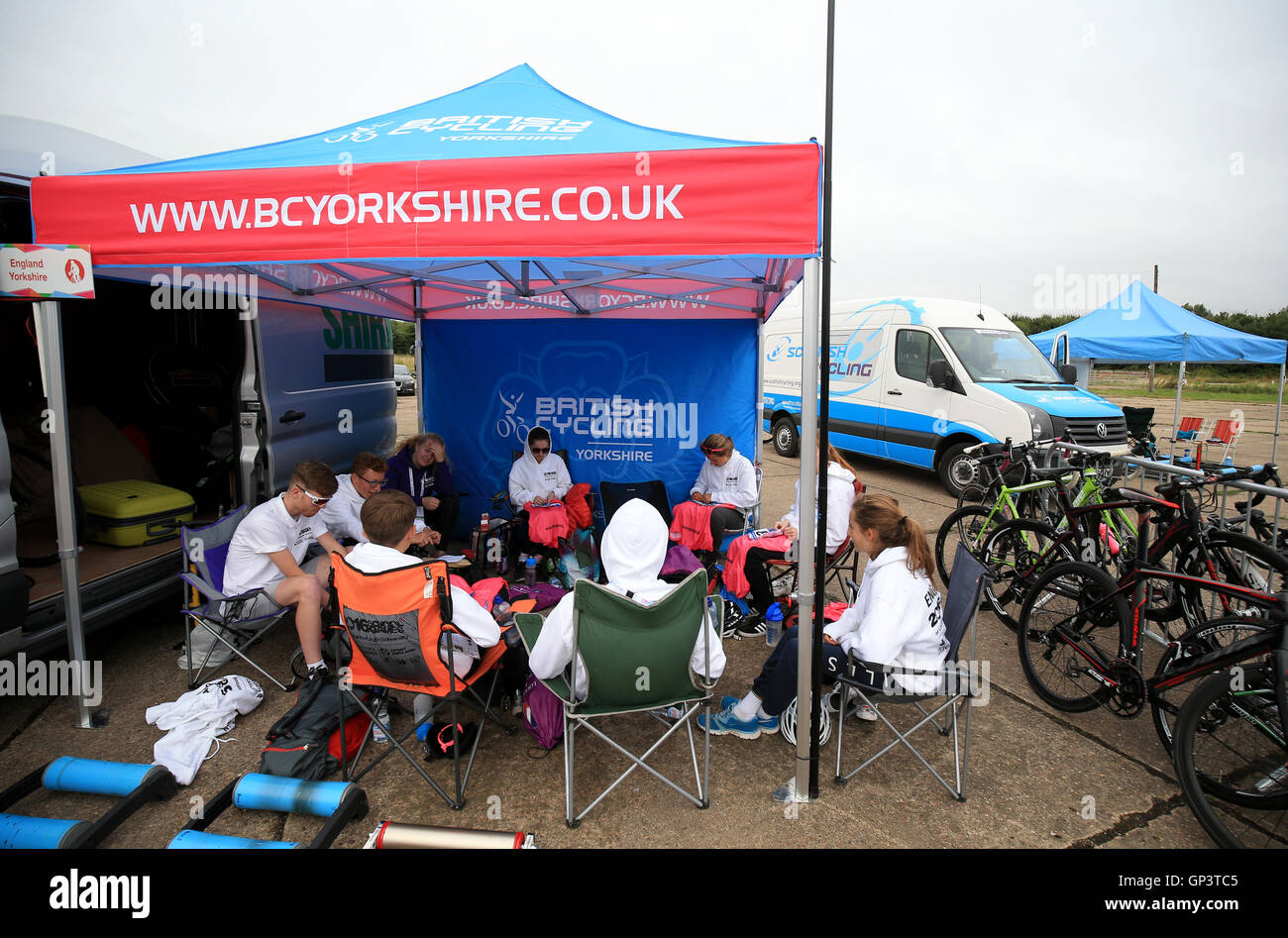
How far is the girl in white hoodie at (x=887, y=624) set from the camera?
7.76 ft

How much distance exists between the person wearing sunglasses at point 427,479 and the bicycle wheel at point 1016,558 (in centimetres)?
386

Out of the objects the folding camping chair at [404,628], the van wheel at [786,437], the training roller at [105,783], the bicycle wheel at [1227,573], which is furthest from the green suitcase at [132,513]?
the van wheel at [786,437]

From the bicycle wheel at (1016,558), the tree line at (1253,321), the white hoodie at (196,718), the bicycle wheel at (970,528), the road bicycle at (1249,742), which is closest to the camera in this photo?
the road bicycle at (1249,742)

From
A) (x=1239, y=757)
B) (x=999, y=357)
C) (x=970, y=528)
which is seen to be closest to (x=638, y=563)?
(x=1239, y=757)

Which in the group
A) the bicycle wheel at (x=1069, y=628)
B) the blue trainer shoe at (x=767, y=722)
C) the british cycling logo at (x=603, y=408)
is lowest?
the blue trainer shoe at (x=767, y=722)

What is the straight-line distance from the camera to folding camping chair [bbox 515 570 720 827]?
2.24 meters

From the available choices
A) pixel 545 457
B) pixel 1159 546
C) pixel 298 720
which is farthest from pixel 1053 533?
pixel 298 720

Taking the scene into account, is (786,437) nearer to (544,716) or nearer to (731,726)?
(731,726)

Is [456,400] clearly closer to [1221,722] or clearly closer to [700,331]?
[700,331]

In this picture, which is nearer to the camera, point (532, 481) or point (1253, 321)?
point (532, 481)

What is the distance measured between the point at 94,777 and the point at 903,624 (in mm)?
3104

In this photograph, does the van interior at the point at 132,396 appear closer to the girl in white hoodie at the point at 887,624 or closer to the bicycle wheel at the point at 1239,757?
the girl in white hoodie at the point at 887,624

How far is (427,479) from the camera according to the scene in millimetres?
5016

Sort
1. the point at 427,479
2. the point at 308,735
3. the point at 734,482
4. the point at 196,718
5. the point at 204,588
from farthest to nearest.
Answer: the point at 734,482
the point at 427,479
the point at 204,588
the point at 196,718
the point at 308,735
